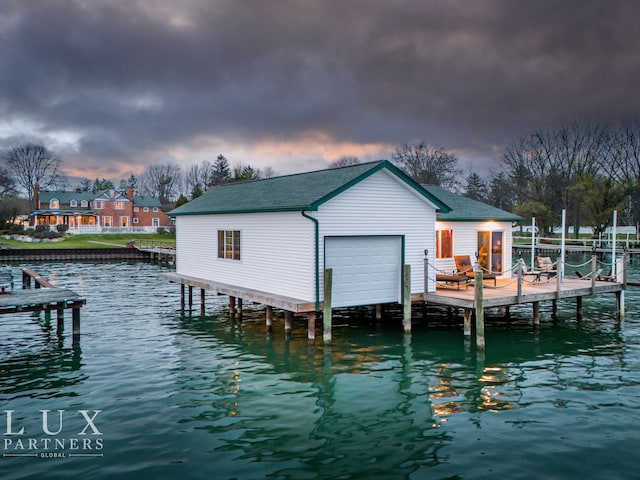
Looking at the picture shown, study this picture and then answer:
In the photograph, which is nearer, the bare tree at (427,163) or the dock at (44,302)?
the dock at (44,302)

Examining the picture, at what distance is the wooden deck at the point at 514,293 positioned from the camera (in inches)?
643

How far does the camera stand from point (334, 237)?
16047 mm

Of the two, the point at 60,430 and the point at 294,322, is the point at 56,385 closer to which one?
the point at 60,430

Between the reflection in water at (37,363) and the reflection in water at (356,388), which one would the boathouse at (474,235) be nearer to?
the reflection in water at (356,388)

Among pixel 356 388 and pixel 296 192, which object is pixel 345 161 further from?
pixel 356 388

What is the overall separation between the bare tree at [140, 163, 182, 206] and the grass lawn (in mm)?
37273

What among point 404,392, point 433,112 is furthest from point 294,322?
point 433,112

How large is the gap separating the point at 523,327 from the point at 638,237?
52036mm

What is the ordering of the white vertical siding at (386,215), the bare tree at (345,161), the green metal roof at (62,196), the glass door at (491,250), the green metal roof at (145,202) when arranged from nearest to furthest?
the white vertical siding at (386,215) < the glass door at (491,250) < the bare tree at (345,161) < the green metal roof at (62,196) < the green metal roof at (145,202)

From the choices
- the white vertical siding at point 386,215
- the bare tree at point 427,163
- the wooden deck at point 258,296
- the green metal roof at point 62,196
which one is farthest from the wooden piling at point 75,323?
the green metal roof at point 62,196

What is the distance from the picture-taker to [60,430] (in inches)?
377
